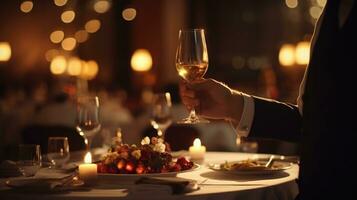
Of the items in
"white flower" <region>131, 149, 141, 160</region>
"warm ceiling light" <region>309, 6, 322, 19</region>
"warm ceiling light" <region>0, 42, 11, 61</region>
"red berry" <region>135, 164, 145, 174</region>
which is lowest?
"red berry" <region>135, 164, 145, 174</region>

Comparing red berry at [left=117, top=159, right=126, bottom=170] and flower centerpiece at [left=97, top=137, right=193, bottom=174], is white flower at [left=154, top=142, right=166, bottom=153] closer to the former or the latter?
flower centerpiece at [left=97, top=137, right=193, bottom=174]

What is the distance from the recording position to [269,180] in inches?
91.0

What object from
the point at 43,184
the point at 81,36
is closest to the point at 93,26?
the point at 81,36

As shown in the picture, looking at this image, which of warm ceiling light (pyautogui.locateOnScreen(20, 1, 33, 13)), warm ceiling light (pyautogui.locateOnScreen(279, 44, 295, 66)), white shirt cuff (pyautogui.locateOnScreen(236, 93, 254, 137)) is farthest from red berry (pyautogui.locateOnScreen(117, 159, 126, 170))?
warm ceiling light (pyautogui.locateOnScreen(20, 1, 33, 13))

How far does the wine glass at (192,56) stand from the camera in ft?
8.13

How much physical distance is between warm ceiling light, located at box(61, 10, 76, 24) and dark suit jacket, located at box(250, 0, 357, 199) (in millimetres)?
11933

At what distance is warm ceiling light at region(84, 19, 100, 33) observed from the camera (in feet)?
47.1

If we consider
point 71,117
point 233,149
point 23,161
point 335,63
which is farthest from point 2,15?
point 335,63

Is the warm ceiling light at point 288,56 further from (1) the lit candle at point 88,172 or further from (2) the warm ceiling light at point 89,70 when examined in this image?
(1) the lit candle at point 88,172

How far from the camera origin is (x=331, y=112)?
72.2 inches

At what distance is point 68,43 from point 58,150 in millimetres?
11754

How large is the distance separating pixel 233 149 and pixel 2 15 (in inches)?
299

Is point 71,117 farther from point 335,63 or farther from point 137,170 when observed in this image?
point 335,63

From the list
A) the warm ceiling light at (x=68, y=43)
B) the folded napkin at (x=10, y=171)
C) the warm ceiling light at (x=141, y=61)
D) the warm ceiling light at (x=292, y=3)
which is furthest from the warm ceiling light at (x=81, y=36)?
the folded napkin at (x=10, y=171)
